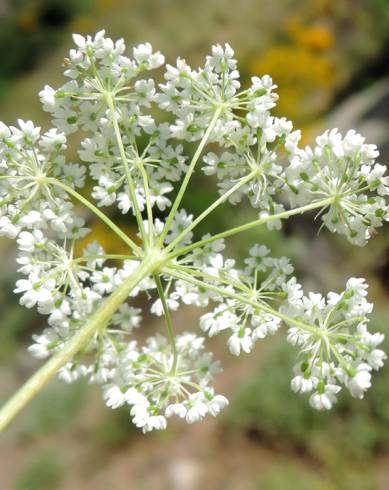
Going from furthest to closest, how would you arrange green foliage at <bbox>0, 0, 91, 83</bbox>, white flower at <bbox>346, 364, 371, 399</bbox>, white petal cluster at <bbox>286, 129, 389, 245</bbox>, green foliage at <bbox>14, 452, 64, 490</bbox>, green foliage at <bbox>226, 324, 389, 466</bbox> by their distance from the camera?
green foliage at <bbox>0, 0, 91, 83</bbox> < green foliage at <bbox>14, 452, 64, 490</bbox> < green foliage at <bbox>226, 324, 389, 466</bbox> < white petal cluster at <bbox>286, 129, 389, 245</bbox> < white flower at <bbox>346, 364, 371, 399</bbox>

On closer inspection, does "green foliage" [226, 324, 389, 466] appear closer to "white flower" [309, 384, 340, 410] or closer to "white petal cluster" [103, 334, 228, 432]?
"white petal cluster" [103, 334, 228, 432]

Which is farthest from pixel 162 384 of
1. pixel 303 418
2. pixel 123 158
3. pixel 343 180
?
pixel 303 418

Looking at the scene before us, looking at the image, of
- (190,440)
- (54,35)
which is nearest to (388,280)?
(190,440)

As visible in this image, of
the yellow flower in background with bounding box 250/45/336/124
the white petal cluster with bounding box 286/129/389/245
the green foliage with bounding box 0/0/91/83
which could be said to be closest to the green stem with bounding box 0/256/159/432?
the white petal cluster with bounding box 286/129/389/245

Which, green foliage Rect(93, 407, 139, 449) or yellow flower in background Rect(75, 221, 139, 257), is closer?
green foliage Rect(93, 407, 139, 449)


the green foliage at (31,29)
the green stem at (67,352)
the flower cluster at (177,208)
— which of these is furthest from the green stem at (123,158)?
the green foliage at (31,29)

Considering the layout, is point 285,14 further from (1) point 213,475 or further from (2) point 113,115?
(2) point 113,115

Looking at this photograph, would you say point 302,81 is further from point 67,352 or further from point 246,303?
point 67,352

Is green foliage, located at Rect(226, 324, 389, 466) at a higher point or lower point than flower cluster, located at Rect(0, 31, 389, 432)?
higher
